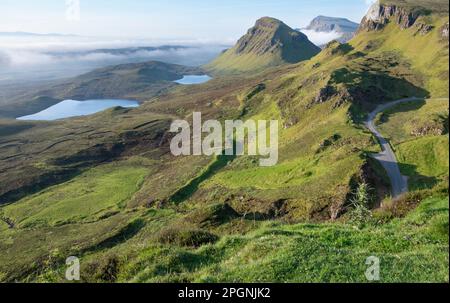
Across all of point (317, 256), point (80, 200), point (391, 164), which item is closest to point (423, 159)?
point (391, 164)

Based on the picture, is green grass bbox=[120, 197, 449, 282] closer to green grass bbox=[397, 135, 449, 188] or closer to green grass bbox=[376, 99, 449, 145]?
green grass bbox=[397, 135, 449, 188]

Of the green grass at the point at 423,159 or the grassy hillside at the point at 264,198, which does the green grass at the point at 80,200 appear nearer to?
the grassy hillside at the point at 264,198

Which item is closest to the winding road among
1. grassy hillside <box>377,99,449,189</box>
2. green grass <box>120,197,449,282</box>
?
Answer: grassy hillside <box>377,99,449,189</box>

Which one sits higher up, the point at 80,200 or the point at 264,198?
the point at 264,198

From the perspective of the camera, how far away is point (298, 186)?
271 ft

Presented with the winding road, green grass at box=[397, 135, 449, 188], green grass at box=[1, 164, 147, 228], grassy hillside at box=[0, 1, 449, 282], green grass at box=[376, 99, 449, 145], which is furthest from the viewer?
green grass at box=[1, 164, 147, 228]

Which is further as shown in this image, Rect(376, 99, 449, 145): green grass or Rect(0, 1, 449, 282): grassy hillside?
Rect(376, 99, 449, 145): green grass

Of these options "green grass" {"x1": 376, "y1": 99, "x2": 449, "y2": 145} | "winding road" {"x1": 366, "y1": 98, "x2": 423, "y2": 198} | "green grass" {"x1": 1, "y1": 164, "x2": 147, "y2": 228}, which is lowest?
"green grass" {"x1": 1, "y1": 164, "x2": 147, "y2": 228}

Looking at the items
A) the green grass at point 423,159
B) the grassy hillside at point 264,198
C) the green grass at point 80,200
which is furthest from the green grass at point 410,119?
the green grass at point 80,200

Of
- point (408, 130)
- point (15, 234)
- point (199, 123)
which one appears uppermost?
point (408, 130)

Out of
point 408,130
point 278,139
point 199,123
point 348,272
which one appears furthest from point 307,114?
point 348,272

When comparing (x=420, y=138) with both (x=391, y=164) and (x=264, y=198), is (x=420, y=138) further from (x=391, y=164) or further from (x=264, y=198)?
(x=264, y=198)
